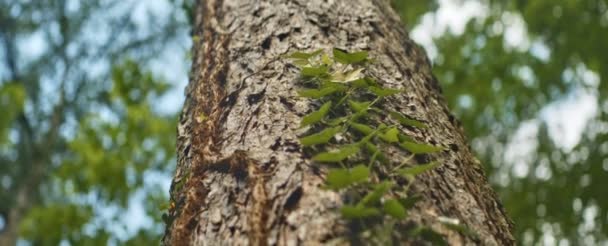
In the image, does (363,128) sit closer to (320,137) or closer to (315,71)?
(320,137)

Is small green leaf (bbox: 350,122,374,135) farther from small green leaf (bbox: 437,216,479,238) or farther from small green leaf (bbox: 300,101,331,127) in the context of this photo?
small green leaf (bbox: 437,216,479,238)

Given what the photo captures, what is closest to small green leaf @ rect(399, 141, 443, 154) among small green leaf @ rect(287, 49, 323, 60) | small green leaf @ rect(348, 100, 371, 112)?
small green leaf @ rect(348, 100, 371, 112)

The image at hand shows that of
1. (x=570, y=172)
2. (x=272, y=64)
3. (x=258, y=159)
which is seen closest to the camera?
(x=258, y=159)

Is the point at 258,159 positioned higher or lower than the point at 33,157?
lower

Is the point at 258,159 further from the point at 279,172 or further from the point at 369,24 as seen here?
the point at 369,24

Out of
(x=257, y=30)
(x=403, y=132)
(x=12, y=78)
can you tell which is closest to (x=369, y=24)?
(x=257, y=30)

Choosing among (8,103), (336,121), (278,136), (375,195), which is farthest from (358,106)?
(8,103)

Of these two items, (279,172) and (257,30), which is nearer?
(279,172)
